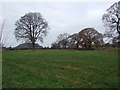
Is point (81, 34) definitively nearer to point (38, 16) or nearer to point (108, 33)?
point (38, 16)

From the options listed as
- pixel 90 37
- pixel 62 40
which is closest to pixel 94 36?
pixel 90 37

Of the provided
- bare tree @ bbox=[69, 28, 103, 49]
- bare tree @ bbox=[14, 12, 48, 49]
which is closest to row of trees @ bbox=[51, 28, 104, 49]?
bare tree @ bbox=[69, 28, 103, 49]

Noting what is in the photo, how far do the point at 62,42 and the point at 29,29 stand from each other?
30.3 m

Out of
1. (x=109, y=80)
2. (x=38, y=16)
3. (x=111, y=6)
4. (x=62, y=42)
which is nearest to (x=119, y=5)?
(x=111, y=6)

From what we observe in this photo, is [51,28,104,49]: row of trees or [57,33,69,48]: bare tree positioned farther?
[57,33,69,48]: bare tree

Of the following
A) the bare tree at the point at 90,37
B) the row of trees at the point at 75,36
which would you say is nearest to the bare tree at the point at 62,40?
the row of trees at the point at 75,36

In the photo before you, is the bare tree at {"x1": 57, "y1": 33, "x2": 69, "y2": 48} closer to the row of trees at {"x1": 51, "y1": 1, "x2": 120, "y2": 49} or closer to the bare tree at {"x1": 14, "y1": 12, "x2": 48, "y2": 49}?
the row of trees at {"x1": 51, "y1": 1, "x2": 120, "y2": 49}

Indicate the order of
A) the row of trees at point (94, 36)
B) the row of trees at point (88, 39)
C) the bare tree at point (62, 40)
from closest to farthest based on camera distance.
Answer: the row of trees at point (94, 36), the row of trees at point (88, 39), the bare tree at point (62, 40)

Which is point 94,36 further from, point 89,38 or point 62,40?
point 62,40

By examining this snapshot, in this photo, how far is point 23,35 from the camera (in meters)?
37.1

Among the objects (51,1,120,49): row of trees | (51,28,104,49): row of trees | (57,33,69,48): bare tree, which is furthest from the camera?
(57,33,69,48): bare tree

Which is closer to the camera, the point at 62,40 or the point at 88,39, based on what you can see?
the point at 88,39

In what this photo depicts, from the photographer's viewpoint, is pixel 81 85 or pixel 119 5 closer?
pixel 81 85

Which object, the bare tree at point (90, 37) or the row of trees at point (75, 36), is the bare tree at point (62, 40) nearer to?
the row of trees at point (75, 36)
